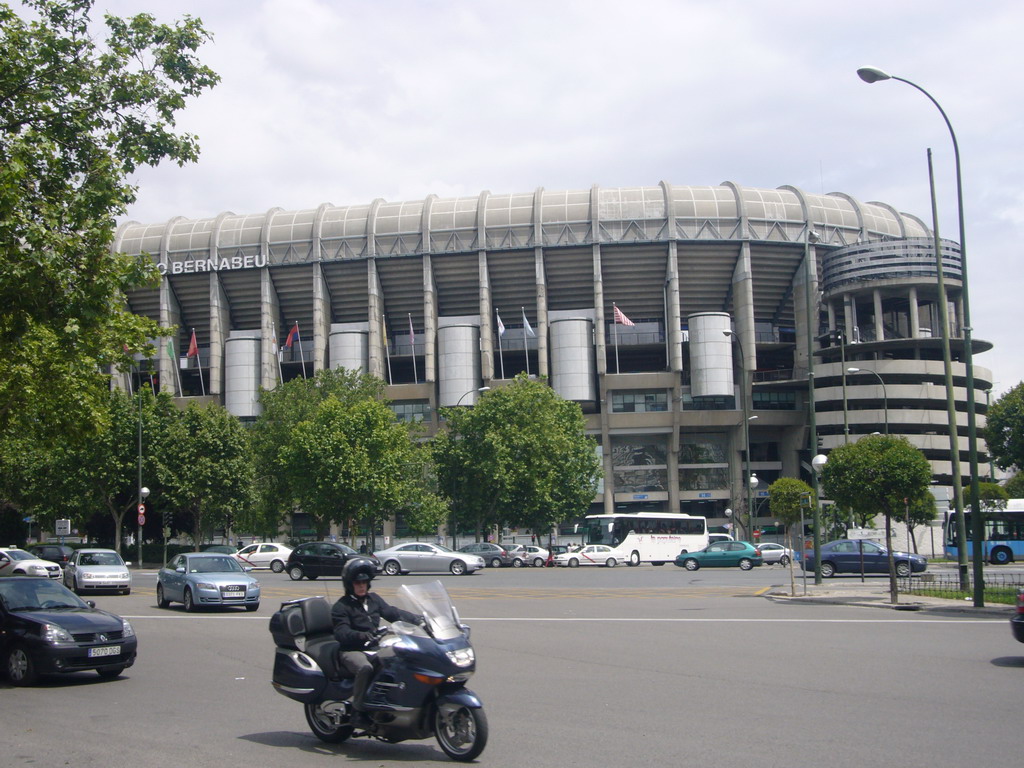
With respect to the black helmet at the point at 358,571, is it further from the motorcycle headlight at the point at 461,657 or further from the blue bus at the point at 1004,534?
the blue bus at the point at 1004,534

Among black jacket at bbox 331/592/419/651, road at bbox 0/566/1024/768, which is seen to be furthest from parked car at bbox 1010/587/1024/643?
black jacket at bbox 331/592/419/651

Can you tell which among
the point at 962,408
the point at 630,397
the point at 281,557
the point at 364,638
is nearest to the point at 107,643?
the point at 364,638

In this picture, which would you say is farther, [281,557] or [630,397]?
[630,397]

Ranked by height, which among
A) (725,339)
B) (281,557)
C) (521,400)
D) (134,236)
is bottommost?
(281,557)

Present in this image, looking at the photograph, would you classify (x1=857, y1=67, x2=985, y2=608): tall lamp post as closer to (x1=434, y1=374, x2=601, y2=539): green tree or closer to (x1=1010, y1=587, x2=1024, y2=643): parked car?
(x1=1010, y1=587, x2=1024, y2=643): parked car

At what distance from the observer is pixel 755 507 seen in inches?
3012

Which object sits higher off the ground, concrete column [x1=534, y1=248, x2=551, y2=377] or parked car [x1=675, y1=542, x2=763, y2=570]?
concrete column [x1=534, y1=248, x2=551, y2=377]

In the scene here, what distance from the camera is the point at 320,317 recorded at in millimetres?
77312

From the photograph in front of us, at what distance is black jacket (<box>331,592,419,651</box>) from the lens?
7.82 m

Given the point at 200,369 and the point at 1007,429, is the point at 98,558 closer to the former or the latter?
the point at 1007,429

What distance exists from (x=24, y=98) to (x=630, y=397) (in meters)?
63.6

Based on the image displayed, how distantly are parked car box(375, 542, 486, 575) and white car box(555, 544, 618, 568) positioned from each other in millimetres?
12195

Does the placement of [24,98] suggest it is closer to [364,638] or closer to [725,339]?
[364,638]

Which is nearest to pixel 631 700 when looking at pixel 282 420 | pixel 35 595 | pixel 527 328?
pixel 35 595
